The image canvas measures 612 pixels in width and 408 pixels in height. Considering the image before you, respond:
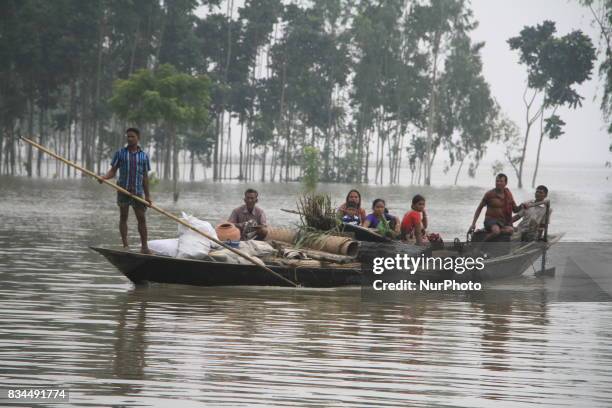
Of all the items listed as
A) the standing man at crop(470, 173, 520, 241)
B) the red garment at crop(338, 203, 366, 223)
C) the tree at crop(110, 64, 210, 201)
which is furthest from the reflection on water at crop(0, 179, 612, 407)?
the tree at crop(110, 64, 210, 201)

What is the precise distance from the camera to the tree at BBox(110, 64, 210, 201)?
148ft

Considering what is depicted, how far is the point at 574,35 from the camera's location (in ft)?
213

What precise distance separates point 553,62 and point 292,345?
5938 centimetres

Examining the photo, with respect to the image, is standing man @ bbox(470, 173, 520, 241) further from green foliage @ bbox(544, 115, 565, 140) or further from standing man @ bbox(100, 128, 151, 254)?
green foliage @ bbox(544, 115, 565, 140)

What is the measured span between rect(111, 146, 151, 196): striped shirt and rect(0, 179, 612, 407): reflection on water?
121 centimetres

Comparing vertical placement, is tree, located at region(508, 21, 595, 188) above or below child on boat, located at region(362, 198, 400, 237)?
above

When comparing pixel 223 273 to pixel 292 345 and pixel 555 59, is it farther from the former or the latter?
pixel 555 59

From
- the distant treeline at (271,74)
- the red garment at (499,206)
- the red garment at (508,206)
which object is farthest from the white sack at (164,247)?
the distant treeline at (271,74)

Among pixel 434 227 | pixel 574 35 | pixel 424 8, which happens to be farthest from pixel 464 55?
pixel 434 227

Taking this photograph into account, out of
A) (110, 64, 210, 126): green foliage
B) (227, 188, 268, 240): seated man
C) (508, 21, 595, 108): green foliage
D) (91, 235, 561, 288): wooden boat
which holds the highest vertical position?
(508, 21, 595, 108): green foliage

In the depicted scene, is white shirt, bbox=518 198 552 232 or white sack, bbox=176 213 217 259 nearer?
white sack, bbox=176 213 217 259

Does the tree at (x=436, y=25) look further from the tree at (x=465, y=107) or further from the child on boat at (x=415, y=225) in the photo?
the child on boat at (x=415, y=225)

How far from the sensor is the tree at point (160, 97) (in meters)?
45.0

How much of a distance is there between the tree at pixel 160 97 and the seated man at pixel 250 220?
29.8m
